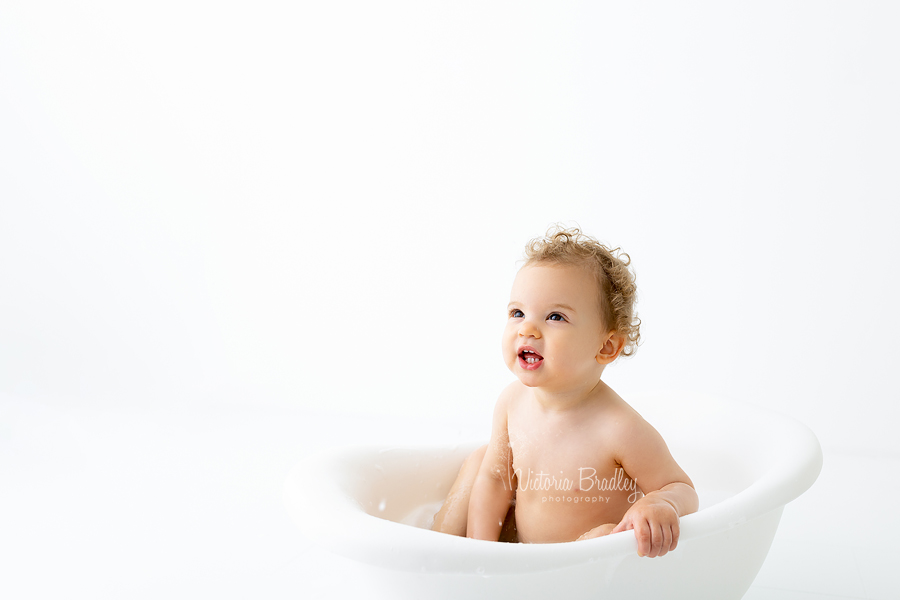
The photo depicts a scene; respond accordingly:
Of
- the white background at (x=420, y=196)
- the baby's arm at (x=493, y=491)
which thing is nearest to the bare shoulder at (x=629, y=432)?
the baby's arm at (x=493, y=491)

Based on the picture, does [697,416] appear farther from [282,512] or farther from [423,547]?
[282,512]

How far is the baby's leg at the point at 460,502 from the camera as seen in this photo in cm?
140

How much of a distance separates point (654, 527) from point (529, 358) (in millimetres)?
334

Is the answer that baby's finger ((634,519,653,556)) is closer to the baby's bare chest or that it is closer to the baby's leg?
the baby's bare chest

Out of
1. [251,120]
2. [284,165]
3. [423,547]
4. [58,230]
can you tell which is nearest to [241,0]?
[251,120]

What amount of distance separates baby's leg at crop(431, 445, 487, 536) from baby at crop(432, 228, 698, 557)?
6 cm

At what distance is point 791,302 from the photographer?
8.14 feet

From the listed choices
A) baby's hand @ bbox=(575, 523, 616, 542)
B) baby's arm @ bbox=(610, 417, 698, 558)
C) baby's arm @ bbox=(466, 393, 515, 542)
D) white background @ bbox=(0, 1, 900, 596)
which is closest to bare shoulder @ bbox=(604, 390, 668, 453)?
baby's arm @ bbox=(610, 417, 698, 558)

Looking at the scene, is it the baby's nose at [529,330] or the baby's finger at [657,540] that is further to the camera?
the baby's nose at [529,330]

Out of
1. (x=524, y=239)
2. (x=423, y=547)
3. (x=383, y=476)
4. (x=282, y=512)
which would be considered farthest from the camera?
(x=524, y=239)

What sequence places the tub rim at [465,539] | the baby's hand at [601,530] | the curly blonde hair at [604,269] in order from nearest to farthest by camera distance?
the tub rim at [465,539] → the baby's hand at [601,530] → the curly blonde hair at [604,269]

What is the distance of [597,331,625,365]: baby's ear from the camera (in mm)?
1281

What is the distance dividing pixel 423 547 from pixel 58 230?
2656mm

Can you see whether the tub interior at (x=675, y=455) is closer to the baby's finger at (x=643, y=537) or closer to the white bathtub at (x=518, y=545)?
the white bathtub at (x=518, y=545)
